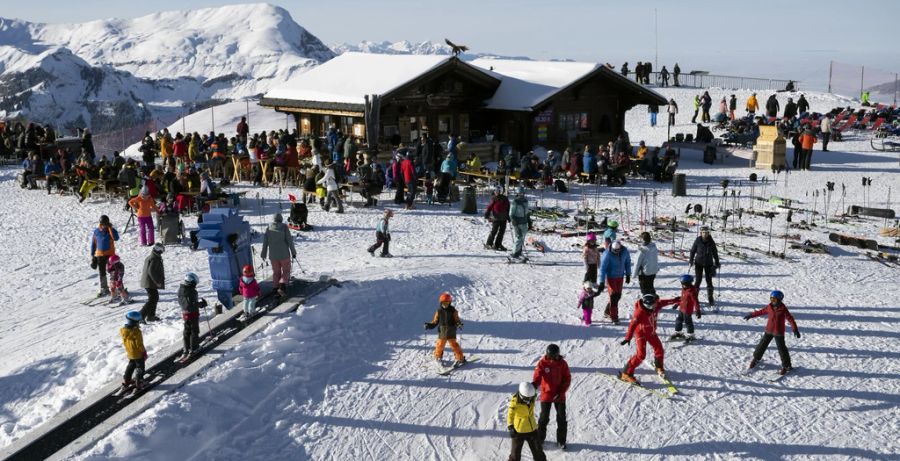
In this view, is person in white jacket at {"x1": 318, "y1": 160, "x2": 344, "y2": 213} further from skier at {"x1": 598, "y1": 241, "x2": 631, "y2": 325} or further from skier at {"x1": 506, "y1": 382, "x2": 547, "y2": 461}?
skier at {"x1": 506, "y1": 382, "x2": 547, "y2": 461}

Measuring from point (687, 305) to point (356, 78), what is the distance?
20.2 metres

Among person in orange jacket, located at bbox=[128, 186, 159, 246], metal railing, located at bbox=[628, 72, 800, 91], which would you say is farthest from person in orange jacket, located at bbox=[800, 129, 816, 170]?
person in orange jacket, located at bbox=[128, 186, 159, 246]

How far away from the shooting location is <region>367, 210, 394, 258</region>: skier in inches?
622

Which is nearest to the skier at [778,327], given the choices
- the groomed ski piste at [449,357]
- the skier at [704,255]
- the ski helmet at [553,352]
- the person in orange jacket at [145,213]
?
the groomed ski piste at [449,357]

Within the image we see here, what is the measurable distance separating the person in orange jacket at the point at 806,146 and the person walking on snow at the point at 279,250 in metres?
21.4

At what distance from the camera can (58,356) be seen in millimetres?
11352

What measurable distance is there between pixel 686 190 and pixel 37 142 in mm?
23396

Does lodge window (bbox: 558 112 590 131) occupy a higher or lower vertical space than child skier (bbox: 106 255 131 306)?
higher

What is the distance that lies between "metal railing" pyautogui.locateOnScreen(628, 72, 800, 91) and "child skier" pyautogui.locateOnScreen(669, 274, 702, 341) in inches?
1514

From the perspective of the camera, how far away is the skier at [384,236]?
51.8 ft

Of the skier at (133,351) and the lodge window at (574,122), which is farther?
the lodge window at (574,122)

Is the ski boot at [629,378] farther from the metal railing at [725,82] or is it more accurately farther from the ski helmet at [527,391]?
the metal railing at [725,82]

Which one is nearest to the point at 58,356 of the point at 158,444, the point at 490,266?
the point at 158,444

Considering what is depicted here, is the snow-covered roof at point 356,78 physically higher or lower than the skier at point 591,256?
higher
